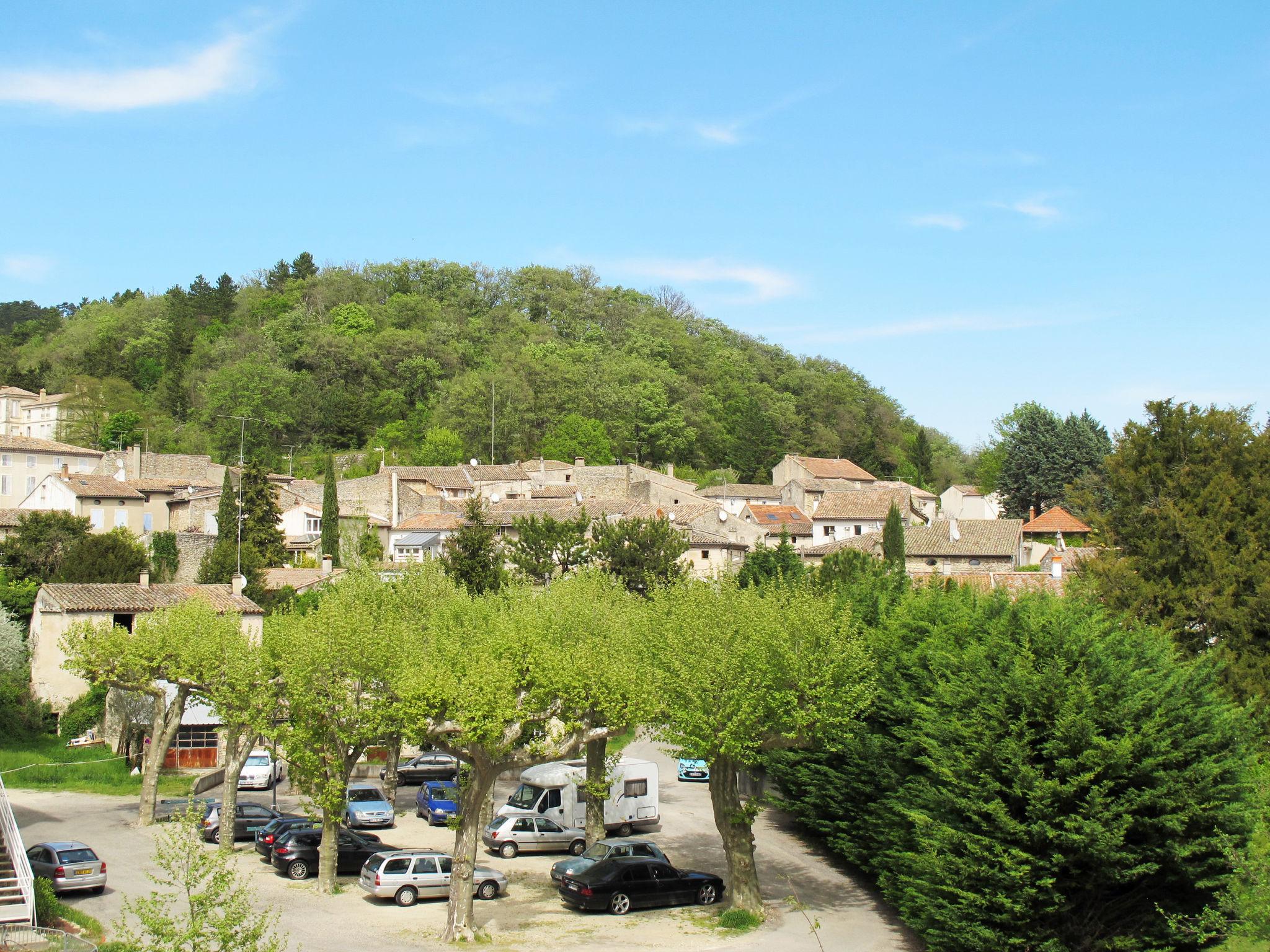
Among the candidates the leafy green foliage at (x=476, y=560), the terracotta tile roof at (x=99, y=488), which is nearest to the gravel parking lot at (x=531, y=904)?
the leafy green foliage at (x=476, y=560)

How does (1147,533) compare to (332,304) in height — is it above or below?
below

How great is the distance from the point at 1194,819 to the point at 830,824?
35.2 ft

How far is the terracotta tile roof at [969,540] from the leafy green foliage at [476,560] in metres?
28.2

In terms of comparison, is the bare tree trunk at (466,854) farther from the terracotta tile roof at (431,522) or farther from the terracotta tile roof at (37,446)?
the terracotta tile roof at (37,446)

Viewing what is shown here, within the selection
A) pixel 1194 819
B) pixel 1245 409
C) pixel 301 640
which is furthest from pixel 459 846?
pixel 1245 409

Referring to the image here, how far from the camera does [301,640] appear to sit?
27.7 meters

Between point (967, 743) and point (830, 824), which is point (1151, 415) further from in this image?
point (967, 743)

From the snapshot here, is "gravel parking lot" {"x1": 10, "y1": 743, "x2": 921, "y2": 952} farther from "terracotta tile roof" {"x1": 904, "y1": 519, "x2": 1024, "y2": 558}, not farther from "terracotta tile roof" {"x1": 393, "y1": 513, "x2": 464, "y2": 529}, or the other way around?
"terracotta tile roof" {"x1": 393, "y1": 513, "x2": 464, "y2": 529}

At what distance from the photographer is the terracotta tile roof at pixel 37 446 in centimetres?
7850

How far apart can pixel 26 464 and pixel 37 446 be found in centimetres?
155

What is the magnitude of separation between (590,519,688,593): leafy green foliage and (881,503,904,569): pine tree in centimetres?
1664

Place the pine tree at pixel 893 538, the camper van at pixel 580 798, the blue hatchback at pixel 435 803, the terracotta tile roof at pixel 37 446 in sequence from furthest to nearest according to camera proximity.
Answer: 1. the terracotta tile roof at pixel 37 446
2. the pine tree at pixel 893 538
3. the blue hatchback at pixel 435 803
4. the camper van at pixel 580 798

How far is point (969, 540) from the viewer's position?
6744 centimetres

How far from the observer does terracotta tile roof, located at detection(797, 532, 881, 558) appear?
226ft
